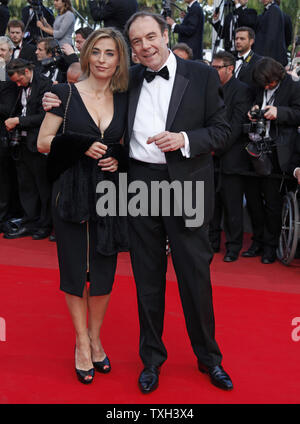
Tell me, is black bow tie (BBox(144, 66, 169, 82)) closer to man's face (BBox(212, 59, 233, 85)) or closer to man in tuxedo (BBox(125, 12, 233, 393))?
man in tuxedo (BBox(125, 12, 233, 393))

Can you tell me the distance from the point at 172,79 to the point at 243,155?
255 cm

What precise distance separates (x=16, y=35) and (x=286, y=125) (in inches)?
154

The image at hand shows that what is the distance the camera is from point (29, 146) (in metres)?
5.52

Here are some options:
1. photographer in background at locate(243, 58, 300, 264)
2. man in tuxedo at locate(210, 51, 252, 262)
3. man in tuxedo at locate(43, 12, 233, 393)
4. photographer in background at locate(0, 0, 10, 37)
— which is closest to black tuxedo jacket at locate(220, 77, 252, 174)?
man in tuxedo at locate(210, 51, 252, 262)

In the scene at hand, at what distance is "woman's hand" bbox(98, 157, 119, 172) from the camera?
2.45 metres

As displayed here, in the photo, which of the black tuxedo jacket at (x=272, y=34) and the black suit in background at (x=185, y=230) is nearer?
the black suit in background at (x=185, y=230)

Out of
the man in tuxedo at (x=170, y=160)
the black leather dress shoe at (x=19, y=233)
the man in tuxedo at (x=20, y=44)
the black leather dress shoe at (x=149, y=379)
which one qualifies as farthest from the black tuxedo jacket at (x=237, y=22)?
the black leather dress shoe at (x=149, y=379)

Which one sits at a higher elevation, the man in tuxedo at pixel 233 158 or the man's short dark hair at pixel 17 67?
the man's short dark hair at pixel 17 67

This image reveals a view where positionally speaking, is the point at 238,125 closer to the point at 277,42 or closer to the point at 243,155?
the point at 243,155

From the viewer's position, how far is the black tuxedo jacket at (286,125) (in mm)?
4629

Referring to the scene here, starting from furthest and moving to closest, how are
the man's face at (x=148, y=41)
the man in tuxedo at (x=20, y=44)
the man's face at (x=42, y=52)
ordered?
the man in tuxedo at (x=20, y=44) → the man's face at (x=42, y=52) → the man's face at (x=148, y=41)

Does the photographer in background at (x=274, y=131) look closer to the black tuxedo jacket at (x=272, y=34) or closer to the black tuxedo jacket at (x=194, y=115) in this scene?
the black tuxedo jacket at (x=272, y=34)

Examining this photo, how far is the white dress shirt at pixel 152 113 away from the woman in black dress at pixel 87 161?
10 cm

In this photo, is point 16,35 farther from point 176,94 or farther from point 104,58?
point 176,94
